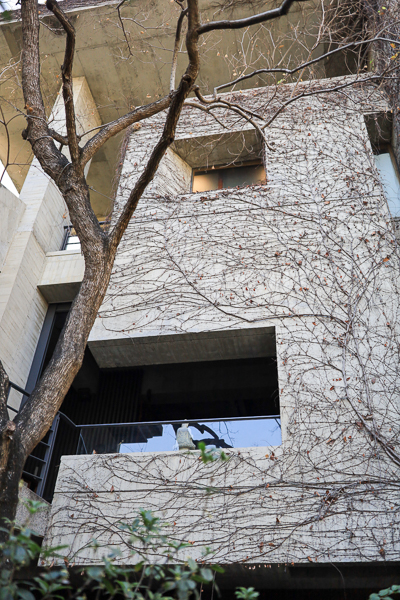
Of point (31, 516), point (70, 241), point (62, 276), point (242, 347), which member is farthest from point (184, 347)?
point (70, 241)

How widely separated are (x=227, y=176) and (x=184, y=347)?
Result: 354cm

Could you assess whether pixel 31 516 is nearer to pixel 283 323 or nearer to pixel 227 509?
pixel 227 509

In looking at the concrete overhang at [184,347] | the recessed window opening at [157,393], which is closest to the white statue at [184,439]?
the recessed window opening at [157,393]

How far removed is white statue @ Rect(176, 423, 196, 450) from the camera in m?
5.47

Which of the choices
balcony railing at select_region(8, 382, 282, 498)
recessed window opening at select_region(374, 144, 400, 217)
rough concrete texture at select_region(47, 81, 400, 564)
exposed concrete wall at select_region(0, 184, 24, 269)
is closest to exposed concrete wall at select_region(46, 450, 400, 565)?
rough concrete texture at select_region(47, 81, 400, 564)

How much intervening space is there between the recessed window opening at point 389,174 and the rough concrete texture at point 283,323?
1.59 ft

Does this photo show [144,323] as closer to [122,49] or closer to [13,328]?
[13,328]

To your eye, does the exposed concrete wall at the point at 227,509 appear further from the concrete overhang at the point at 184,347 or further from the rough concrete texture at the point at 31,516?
the concrete overhang at the point at 184,347

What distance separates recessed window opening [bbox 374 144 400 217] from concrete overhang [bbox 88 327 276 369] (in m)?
2.81

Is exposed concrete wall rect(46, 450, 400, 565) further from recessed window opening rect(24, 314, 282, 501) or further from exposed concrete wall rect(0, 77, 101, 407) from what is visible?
exposed concrete wall rect(0, 77, 101, 407)

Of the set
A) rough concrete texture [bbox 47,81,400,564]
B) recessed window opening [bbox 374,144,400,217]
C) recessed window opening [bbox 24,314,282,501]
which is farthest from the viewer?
recessed window opening [bbox 374,144,400,217]

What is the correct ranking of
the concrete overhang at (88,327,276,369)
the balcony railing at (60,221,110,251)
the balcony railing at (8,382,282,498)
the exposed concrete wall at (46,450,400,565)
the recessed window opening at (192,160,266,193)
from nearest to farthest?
the exposed concrete wall at (46,450,400,565) → the balcony railing at (8,382,282,498) → the concrete overhang at (88,327,276,369) → the recessed window opening at (192,160,266,193) → the balcony railing at (60,221,110,251)

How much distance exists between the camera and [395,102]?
7746mm

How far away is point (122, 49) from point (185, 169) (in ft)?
10.8
